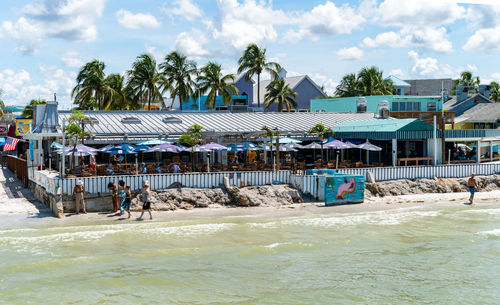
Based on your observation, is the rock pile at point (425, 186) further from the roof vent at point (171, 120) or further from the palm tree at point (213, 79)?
the palm tree at point (213, 79)

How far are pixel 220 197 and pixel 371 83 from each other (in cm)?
4746

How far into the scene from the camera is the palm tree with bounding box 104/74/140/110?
5128 centimetres

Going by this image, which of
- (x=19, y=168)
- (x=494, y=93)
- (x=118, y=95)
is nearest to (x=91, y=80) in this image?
(x=118, y=95)

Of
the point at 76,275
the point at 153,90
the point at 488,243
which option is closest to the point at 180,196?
the point at 76,275

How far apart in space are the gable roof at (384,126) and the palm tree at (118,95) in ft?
80.2

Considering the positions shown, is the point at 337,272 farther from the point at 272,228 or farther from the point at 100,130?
the point at 100,130

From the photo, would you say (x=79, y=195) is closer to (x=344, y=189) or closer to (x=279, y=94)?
(x=344, y=189)

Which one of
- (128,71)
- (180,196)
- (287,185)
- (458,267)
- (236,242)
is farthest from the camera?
(128,71)

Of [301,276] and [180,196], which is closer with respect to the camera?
[301,276]

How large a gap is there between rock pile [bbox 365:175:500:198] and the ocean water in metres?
4.34

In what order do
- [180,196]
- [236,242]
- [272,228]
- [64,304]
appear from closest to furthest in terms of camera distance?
[64,304], [236,242], [272,228], [180,196]

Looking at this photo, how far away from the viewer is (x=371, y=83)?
2648 inches

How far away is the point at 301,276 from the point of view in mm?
15156

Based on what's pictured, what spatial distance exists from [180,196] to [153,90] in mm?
30067
